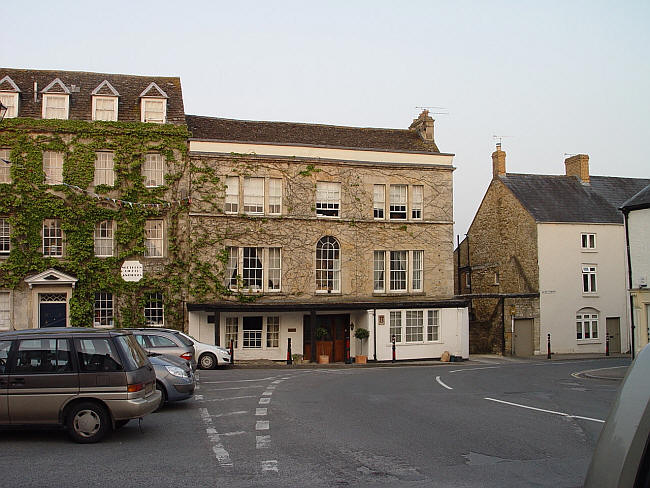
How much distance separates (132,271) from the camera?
105 ft

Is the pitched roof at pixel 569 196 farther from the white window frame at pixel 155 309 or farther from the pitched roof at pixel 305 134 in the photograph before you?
the white window frame at pixel 155 309

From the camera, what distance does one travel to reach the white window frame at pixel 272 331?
3388cm

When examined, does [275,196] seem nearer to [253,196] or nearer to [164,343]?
[253,196]

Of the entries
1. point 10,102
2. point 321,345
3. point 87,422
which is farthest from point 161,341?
point 10,102

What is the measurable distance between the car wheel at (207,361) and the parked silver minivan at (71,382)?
17069 millimetres

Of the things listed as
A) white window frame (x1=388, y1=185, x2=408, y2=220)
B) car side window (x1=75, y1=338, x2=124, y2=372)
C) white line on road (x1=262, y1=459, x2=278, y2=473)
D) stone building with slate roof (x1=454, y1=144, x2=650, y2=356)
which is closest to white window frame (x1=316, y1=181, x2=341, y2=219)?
white window frame (x1=388, y1=185, x2=408, y2=220)

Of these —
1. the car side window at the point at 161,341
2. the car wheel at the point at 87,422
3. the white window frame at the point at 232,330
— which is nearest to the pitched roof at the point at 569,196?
the white window frame at the point at 232,330

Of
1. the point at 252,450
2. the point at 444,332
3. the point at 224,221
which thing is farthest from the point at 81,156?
the point at 252,450

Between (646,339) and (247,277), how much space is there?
17.7 meters

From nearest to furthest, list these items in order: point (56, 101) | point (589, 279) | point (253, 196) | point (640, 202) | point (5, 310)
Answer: point (640, 202)
point (5, 310)
point (56, 101)
point (253, 196)
point (589, 279)

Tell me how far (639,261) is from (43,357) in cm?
2275

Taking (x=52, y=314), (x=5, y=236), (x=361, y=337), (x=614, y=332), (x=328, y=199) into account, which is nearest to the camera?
(x=5, y=236)

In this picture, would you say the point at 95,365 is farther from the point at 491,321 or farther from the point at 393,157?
the point at 491,321

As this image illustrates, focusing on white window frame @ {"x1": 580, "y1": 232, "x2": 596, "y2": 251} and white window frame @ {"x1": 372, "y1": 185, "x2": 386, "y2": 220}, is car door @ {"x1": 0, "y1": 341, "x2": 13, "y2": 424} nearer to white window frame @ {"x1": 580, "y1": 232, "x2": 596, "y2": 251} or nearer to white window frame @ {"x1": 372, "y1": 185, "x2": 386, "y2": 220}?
white window frame @ {"x1": 372, "y1": 185, "x2": 386, "y2": 220}
